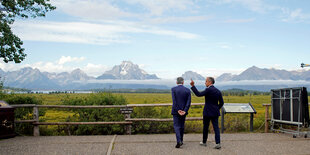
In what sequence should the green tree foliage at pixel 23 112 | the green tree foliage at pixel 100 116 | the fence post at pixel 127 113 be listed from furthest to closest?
1. the green tree foliage at pixel 100 116
2. the green tree foliage at pixel 23 112
3. the fence post at pixel 127 113

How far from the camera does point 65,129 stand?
11.9 m

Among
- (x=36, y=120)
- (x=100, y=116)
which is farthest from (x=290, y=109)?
(x=36, y=120)

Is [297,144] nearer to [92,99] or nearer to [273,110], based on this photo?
[273,110]

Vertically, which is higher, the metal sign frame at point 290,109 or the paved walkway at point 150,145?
the metal sign frame at point 290,109

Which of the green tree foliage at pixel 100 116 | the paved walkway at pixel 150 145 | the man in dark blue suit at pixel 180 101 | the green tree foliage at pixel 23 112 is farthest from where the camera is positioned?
the green tree foliage at pixel 100 116

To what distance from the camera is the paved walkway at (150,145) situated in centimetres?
805

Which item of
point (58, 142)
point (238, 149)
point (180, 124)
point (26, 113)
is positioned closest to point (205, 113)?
point (180, 124)

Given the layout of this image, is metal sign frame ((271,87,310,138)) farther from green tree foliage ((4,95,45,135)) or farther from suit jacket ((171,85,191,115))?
green tree foliage ((4,95,45,135))

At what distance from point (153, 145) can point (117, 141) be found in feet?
4.05

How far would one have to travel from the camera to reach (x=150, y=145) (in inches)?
347

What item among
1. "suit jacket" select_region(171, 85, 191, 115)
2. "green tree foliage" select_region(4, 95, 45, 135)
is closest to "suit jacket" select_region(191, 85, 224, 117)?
"suit jacket" select_region(171, 85, 191, 115)

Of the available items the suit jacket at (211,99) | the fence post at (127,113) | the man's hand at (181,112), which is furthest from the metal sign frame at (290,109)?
the fence post at (127,113)

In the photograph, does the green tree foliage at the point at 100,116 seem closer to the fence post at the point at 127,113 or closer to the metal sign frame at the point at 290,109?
the fence post at the point at 127,113

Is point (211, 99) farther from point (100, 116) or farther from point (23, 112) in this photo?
point (23, 112)
